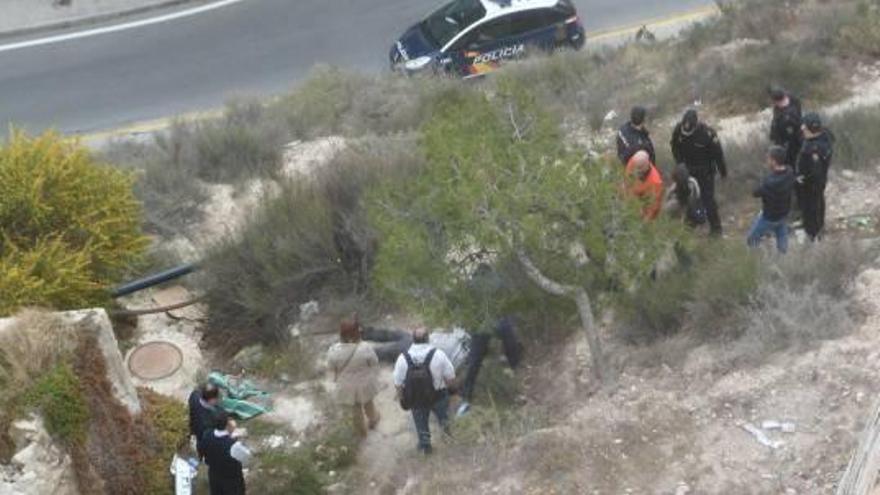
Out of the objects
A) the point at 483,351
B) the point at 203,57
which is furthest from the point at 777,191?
the point at 203,57

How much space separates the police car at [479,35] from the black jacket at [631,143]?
295 inches

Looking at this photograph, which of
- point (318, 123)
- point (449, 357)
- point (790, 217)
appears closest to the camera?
point (449, 357)

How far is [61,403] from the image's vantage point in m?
9.73

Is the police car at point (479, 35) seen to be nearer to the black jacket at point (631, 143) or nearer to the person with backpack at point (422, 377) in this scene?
the black jacket at point (631, 143)

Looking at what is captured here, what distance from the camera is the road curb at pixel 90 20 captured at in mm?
21719

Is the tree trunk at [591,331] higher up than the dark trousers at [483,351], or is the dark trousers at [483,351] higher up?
the tree trunk at [591,331]

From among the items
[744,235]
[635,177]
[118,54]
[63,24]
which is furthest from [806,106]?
[63,24]

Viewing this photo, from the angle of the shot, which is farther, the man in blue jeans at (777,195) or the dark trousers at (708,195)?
the dark trousers at (708,195)

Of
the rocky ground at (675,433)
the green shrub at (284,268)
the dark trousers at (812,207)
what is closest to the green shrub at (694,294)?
the rocky ground at (675,433)

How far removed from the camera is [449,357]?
11.2 meters

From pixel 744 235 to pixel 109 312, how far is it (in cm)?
620

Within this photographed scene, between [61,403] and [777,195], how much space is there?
605cm

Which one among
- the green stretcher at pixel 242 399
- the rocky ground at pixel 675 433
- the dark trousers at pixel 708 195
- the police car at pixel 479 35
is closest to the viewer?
the rocky ground at pixel 675 433

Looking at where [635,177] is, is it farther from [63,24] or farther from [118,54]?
Answer: [63,24]
